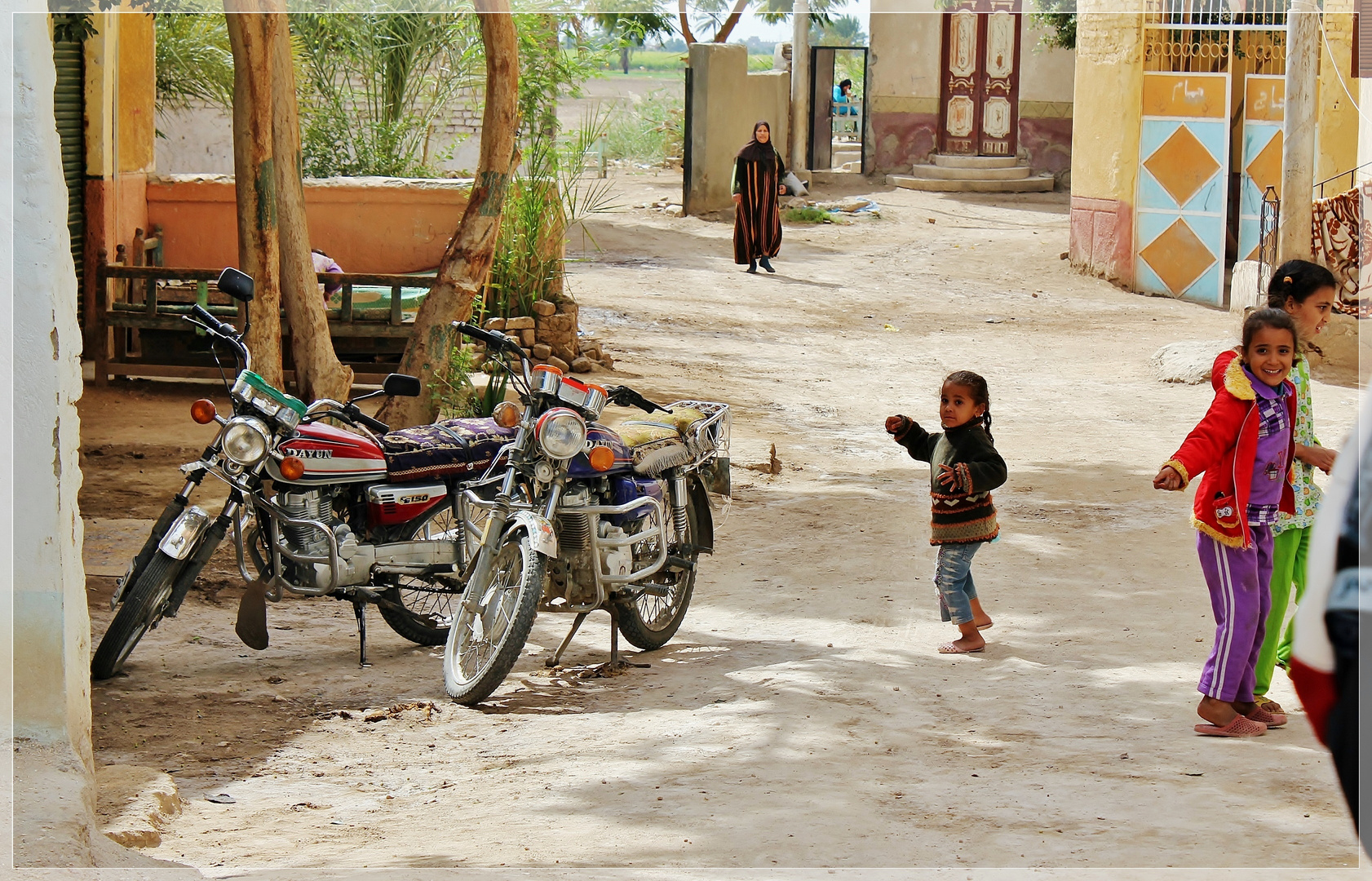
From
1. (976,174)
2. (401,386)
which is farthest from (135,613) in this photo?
(976,174)

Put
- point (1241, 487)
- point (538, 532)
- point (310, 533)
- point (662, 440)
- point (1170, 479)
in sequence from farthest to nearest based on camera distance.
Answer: point (662, 440)
point (310, 533)
point (538, 532)
point (1241, 487)
point (1170, 479)

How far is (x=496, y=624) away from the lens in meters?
4.54

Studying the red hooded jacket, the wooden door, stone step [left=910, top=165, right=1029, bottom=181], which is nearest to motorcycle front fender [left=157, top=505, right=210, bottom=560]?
the red hooded jacket

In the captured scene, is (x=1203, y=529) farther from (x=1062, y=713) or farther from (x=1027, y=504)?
(x=1027, y=504)

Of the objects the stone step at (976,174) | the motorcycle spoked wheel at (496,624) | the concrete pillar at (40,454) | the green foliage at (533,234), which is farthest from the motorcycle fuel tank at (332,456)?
the stone step at (976,174)

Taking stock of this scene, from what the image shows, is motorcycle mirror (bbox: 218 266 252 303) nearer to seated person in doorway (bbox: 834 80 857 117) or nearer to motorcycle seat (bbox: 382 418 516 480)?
motorcycle seat (bbox: 382 418 516 480)

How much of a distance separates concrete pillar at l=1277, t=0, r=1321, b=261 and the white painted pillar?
42.4 ft

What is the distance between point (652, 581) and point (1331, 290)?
8.14ft

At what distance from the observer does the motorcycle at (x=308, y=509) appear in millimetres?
4605

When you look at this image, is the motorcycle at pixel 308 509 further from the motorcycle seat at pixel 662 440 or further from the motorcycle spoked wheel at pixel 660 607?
the motorcycle spoked wheel at pixel 660 607

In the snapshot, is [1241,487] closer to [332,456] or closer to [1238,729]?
[1238,729]

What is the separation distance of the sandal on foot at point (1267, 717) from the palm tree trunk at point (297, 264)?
4.85 metres

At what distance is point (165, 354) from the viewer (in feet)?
32.0

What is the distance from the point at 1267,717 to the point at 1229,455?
810 millimetres
